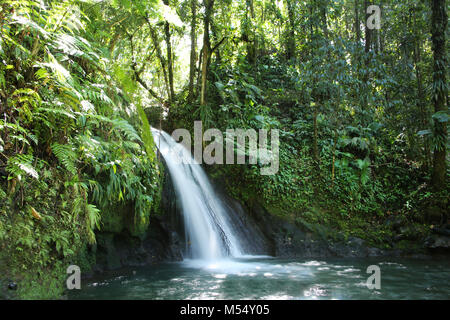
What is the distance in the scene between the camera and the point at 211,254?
7.46 m

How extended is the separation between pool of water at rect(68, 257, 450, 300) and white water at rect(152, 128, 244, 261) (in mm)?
478

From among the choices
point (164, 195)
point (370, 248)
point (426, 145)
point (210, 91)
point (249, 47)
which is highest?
point (249, 47)

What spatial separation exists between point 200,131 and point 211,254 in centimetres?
362

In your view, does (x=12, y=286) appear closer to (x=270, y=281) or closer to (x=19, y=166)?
(x=19, y=166)

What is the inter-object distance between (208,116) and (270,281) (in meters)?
5.36

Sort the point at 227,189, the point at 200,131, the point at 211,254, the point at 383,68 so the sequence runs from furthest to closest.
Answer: the point at 383,68, the point at 200,131, the point at 227,189, the point at 211,254

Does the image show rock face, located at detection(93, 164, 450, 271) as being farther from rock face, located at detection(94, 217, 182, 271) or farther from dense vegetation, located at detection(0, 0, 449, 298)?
dense vegetation, located at detection(0, 0, 449, 298)

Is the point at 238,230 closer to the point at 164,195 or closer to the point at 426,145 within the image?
the point at 164,195

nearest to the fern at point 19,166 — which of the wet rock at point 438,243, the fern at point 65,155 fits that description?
the fern at point 65,155

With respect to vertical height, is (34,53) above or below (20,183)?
above

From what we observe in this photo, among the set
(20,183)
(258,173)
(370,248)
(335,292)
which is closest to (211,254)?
(258,173)

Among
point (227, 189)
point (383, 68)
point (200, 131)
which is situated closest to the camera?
point (227, 189)

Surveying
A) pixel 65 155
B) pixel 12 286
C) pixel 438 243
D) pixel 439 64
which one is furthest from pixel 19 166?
pixel 439 64

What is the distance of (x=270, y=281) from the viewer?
545cm
